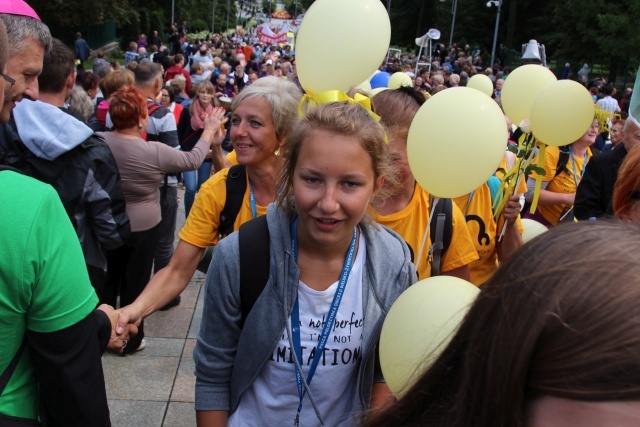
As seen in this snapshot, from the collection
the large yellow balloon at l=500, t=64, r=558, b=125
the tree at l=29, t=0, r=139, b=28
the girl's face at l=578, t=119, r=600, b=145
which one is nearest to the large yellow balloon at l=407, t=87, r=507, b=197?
the large yellow balloon at l=500, t=64, r=558, b=125

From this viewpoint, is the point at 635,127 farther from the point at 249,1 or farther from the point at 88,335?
the point at 249,1

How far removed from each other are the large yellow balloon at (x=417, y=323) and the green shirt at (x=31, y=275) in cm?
90

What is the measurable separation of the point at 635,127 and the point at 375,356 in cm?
253

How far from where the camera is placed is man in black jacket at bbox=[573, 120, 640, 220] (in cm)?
A: 378

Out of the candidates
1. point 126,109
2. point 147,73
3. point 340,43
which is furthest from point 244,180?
point 147,73

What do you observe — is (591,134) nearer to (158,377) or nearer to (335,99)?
(335,99)

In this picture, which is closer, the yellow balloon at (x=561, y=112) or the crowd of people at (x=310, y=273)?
the crowd of people at (x=310, y=273)

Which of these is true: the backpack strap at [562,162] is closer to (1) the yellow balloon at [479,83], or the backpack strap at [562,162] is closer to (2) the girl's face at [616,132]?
(2) the girl's face at [616,132]

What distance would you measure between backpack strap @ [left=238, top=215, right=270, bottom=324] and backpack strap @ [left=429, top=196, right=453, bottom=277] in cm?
92

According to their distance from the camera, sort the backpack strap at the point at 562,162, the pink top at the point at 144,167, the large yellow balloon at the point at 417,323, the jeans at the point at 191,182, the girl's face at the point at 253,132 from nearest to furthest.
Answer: the large yellow balloon at the point at 417,323, the girl's face at the point at 253,132, the pink top at the point at 144,167, the backpack strap at the point at 562,162, the jeans at the point at 191,182

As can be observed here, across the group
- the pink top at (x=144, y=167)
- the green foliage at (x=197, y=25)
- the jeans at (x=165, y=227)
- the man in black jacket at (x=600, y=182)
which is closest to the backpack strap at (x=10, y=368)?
the pink top at (x=144, y=167)

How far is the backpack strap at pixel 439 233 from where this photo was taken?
2650 millimetres

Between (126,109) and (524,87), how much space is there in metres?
2.69

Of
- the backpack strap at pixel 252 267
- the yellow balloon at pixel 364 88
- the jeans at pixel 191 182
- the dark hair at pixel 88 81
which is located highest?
the yellow balloon at pixel 364 88
